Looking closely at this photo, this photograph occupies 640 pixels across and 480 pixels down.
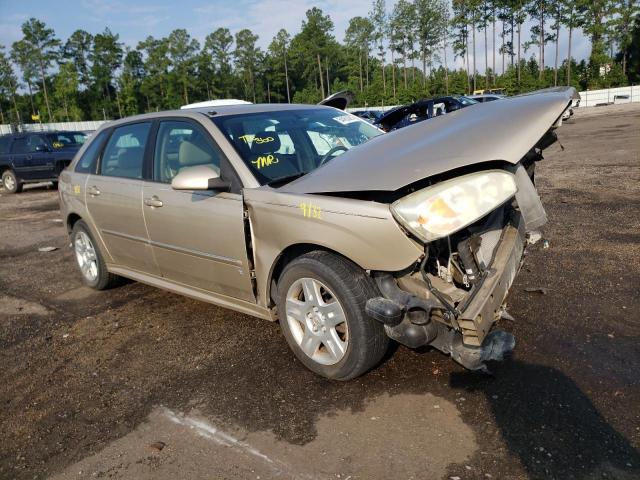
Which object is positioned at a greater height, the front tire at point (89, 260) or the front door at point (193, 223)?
the front door at point (193, 223)

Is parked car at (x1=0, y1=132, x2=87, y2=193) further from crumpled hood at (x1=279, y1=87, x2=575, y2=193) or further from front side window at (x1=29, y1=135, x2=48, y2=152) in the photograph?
crumpled hood at (x1=279, y1=87, x2=575, y2=193)

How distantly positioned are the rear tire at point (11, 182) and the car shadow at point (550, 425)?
1705 centimetres

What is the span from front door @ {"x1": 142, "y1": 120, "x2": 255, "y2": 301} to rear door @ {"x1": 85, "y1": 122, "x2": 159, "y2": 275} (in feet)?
0.60

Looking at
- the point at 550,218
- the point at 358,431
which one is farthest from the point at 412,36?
the point at 358,431

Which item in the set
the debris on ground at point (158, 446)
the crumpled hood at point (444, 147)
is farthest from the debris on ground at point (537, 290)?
the debris on ground at point (158, 446)

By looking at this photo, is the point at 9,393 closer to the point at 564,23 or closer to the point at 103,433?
the point at 103,433

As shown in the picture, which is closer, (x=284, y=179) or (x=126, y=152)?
(x=284, y=179)

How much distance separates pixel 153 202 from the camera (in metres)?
4.10

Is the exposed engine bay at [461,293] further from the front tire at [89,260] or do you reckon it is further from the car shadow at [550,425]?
the front tire at [89,260]

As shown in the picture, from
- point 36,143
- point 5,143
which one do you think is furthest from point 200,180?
point 5,143

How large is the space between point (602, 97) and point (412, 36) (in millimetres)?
39265

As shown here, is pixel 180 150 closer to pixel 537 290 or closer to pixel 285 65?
pixel 537 290

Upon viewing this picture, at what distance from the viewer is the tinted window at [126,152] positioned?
440 cm

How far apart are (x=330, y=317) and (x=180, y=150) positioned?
189 cm
